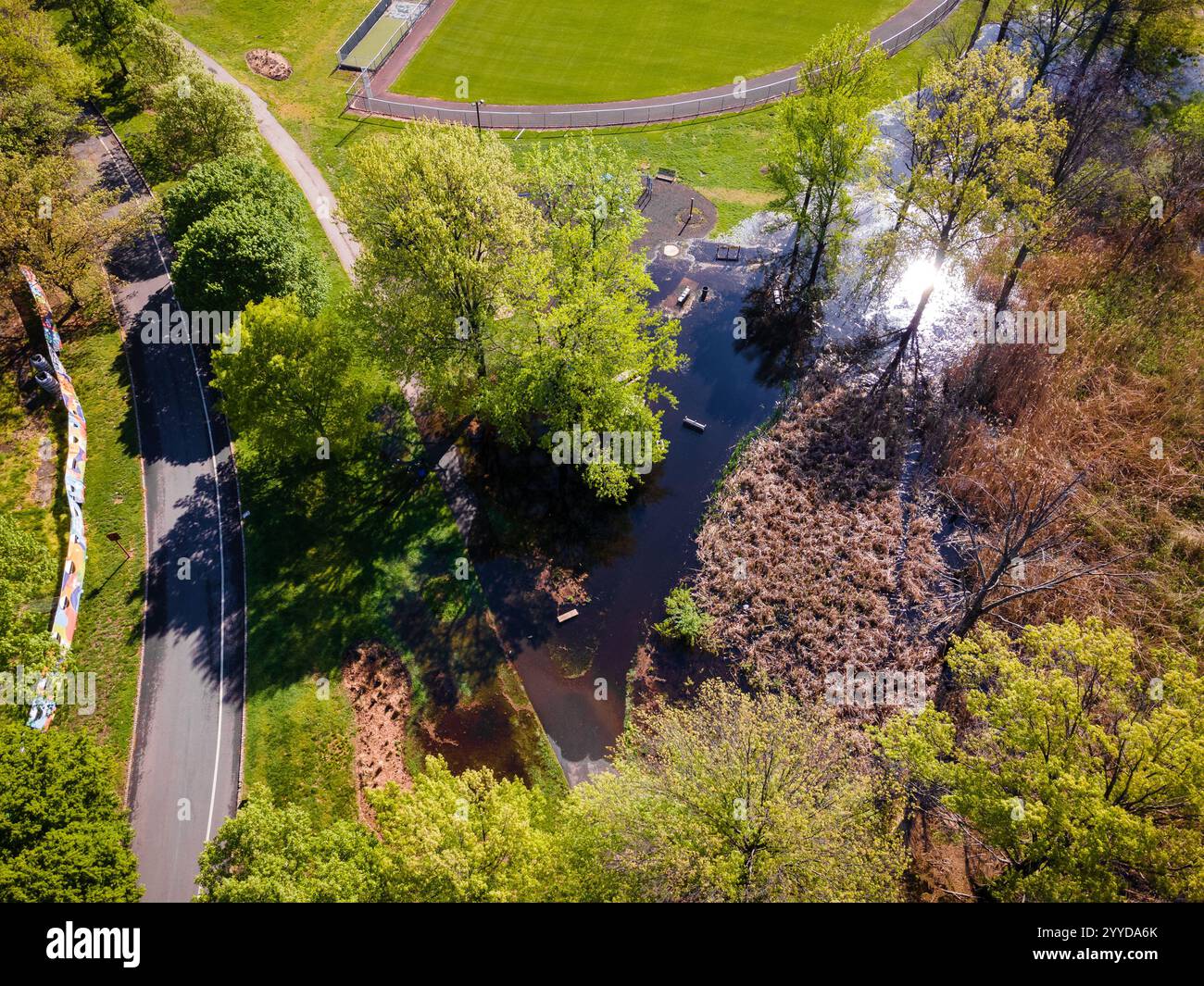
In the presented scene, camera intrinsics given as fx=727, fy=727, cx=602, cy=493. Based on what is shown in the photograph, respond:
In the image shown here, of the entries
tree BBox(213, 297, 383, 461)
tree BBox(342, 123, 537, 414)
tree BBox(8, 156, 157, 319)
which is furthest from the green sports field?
tree BBox(213, 297, 383, 461)

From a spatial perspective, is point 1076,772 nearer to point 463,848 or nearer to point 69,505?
point 463,848

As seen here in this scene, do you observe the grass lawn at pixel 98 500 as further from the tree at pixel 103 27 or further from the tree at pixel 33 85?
the tree at pixel 103 27

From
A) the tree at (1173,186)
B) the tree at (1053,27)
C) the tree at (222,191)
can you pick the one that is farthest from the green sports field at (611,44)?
the tree at (1173,186)

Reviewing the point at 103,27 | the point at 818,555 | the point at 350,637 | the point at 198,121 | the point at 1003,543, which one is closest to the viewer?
the point at 1003,543

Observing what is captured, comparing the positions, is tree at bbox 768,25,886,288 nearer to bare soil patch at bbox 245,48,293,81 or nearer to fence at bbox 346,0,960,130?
fence at bbox 346,0,960,130

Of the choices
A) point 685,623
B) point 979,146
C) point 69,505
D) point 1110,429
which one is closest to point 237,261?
point 69,505

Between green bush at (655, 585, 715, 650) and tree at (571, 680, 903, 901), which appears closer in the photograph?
tree at (571, 680, 903, 901)

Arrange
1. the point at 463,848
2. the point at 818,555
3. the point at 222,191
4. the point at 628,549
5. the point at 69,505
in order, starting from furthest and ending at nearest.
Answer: the point at 222,191 < the point at 628,549 < the point at 69,505 < the point at 818,555 < the point at 463,848
